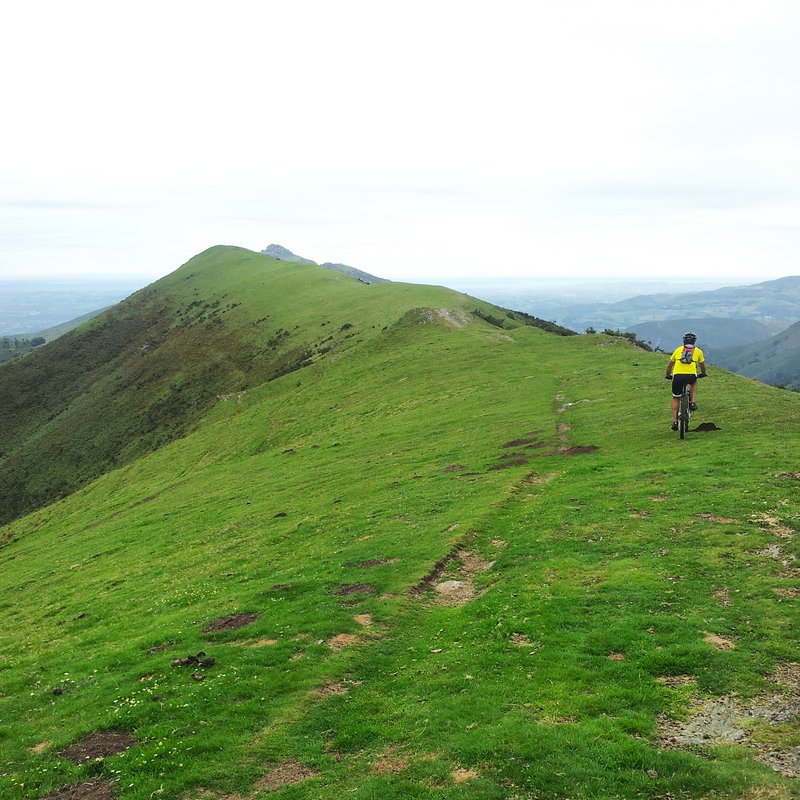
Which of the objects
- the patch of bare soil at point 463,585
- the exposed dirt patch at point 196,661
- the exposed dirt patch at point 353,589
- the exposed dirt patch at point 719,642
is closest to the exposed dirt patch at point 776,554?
the exposed dirt patch at point 719,642

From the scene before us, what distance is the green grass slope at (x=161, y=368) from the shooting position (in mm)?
108938

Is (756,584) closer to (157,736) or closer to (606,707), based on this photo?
(606,707)

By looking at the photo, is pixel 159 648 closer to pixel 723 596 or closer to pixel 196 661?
pixel 196 661

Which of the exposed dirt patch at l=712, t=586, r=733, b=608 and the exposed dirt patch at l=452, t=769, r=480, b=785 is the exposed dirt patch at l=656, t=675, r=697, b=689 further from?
the exposed dirt patch at l=452, t=769, r=480, b=785

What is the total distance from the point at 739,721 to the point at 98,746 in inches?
670

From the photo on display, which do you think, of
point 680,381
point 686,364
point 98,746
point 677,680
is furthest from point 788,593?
point 98,746

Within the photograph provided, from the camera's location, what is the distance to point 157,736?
15.5 m

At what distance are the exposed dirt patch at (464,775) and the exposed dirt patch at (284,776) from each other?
3.62 metres

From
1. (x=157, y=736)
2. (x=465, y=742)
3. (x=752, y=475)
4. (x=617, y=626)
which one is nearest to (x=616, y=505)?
(x=752, y=475)

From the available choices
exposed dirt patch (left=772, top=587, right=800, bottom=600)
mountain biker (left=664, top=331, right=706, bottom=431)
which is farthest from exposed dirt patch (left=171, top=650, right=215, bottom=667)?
mountain biker (left=664, top=331, right=706, bottom=431)

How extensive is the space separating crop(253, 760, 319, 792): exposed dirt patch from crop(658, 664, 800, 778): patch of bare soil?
8.49 meters

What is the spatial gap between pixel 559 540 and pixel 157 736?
1701 centimetres

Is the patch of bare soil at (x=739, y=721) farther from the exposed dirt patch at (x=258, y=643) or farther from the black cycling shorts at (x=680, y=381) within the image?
the black cycling shorts at (x=680, y=381)

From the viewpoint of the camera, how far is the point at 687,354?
3091 centimetres
